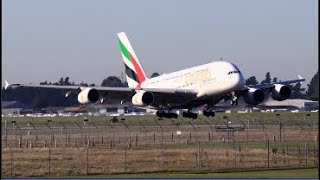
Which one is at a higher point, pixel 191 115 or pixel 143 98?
pixel 143 98

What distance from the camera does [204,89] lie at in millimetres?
54000

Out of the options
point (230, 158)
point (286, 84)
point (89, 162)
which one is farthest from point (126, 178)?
point (286, 84)

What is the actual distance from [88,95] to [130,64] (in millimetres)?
14477

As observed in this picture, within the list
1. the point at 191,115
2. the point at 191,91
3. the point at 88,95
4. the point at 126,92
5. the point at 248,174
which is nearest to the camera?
the point at 248,174

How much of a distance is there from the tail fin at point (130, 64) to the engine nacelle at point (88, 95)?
9.16m

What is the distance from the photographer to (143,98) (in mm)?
55656

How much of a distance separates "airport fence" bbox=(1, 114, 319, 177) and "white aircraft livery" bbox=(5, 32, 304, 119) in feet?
8.39

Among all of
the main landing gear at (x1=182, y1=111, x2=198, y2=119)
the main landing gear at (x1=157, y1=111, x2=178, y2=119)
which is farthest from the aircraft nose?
the main landing gear at (x1=182, y1=111, x2=198, y2=119)

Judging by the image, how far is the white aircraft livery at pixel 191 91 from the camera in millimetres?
52844

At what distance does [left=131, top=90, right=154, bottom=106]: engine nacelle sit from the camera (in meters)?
55.7

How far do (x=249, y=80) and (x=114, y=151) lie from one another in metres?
40.0

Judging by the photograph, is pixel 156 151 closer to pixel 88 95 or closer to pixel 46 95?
pixel 88 95

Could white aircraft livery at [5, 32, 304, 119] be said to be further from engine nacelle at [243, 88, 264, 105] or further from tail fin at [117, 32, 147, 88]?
tail fin at [117, 32, 147, 88]

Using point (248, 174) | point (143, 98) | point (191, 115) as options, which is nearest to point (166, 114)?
point (191, 115)
